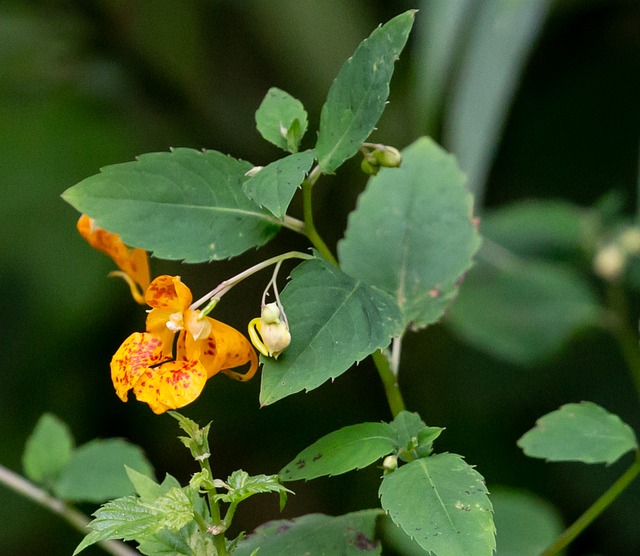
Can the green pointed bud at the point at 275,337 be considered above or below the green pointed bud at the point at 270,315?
below

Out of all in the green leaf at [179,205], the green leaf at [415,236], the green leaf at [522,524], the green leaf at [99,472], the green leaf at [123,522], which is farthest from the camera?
the green leaf at [522,524]

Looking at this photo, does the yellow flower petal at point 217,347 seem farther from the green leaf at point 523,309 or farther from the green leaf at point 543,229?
the green leaf at point 543,229

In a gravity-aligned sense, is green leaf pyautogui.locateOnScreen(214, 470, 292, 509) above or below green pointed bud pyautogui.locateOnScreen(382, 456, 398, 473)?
above

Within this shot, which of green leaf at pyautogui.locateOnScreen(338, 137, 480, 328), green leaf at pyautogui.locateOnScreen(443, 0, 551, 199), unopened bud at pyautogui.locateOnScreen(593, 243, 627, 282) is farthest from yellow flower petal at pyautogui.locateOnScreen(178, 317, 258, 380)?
unopened bud at pyautogui.locateOnScreen(593, 243, 627, 282)

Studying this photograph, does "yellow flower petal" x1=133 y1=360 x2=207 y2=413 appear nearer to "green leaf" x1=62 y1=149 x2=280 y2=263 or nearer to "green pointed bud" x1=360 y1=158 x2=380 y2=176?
"green leaf" x1=62 y1=149 x2=280 y2=263

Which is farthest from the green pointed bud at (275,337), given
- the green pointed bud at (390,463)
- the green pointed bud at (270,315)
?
the green pointed bud at (390,463)

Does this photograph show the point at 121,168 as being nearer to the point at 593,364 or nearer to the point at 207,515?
the point at 207,515

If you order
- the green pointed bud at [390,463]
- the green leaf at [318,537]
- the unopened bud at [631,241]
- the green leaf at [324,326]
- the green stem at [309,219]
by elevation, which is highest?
the green stem at [309,219]
